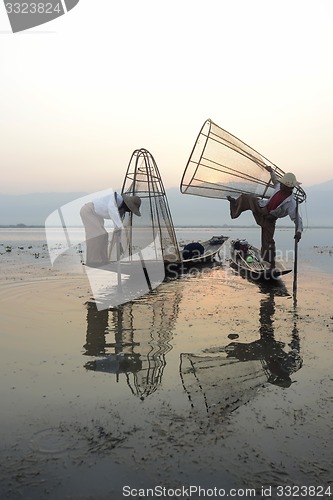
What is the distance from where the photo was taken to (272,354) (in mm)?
5559

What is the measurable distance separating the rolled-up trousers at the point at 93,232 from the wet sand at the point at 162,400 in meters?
2.79

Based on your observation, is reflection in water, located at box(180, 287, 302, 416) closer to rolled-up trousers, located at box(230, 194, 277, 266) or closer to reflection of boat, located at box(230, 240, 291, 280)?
rolled-up trousers, located at box(230, 194, 277, 266)

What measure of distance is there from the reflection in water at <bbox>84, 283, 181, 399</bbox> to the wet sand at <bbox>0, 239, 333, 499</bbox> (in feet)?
0.09

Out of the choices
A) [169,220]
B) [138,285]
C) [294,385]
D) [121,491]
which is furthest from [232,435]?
[169,220]

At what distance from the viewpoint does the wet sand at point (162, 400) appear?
9.45 feet

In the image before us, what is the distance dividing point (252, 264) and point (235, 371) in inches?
423

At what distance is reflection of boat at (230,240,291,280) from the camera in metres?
11.8

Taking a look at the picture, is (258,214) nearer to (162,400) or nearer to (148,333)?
(148,333)

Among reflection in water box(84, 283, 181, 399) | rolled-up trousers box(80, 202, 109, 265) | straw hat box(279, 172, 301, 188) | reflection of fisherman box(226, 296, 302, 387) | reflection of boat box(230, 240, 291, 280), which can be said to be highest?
straw hat box(279, 172, 301, 188)

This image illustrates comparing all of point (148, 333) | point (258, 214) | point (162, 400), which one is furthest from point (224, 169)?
point (162, 400)

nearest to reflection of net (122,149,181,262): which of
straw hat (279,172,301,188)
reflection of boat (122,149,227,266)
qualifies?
reflection of boat (122,149,227,266)

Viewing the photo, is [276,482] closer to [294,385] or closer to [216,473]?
[216,473]

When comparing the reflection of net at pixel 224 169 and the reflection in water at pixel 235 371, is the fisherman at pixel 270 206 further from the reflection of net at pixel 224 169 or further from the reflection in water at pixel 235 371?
the reflection in water at pixel 235 371

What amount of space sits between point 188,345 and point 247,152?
6561mm
